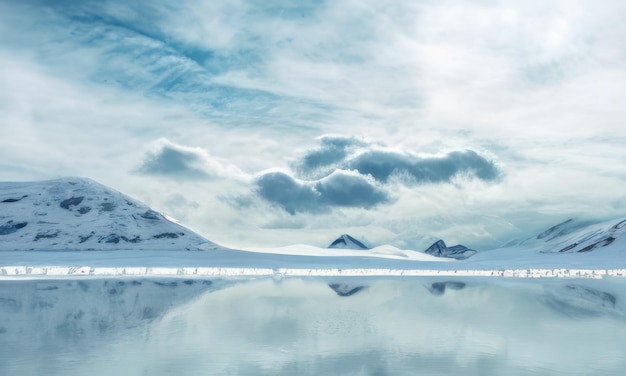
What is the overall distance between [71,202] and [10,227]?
574 inches

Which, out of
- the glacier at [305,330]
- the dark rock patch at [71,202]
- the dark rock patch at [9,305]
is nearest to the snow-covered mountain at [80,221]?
the dark rock patch at [71,202]

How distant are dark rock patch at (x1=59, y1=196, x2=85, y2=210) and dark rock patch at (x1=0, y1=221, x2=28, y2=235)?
10.0m

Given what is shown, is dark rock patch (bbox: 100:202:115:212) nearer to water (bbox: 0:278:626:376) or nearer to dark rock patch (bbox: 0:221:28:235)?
dark rock patch (bbox: 0:221:28:235)

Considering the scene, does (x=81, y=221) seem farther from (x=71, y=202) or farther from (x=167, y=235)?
(x=167, y=235)

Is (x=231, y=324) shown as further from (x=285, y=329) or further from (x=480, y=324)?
(x=480, y=324)

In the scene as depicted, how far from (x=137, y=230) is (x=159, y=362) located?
393 ft

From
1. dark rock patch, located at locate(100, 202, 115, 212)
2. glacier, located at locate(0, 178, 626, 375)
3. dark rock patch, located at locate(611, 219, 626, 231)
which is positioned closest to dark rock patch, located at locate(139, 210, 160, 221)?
dark rock patch, located at locate(100, 202, 115, 212)

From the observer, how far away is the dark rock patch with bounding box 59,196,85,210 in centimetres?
13650

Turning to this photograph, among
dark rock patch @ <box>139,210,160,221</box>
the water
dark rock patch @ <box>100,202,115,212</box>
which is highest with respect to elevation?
dark rock patch @ <box>100,202,115,212</box>

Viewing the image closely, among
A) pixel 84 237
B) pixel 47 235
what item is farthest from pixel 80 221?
pixel 47 235

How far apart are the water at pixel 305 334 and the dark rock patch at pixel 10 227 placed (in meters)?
103

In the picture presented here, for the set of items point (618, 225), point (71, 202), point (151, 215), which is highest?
point (71, 202)

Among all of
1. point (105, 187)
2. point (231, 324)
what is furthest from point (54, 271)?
point (105, 187)

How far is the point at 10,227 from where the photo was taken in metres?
127
